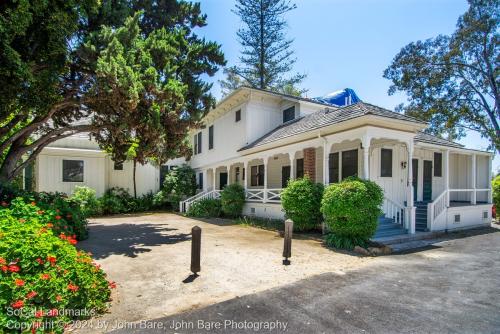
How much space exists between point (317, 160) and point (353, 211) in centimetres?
548

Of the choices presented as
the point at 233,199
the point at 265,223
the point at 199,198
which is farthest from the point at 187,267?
the point at 199,198

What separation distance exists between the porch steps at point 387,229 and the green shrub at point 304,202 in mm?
2145

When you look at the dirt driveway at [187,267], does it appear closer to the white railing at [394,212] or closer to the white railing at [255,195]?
the white railing at [394,212]

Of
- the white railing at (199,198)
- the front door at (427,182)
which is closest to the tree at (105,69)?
the white railing at (199,198)

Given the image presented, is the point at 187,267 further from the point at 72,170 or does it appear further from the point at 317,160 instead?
the point at 72,170

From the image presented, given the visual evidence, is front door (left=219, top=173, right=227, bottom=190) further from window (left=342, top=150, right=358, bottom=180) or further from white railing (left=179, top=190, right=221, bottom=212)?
window (left=342, top=150, right=358, bottom=180)

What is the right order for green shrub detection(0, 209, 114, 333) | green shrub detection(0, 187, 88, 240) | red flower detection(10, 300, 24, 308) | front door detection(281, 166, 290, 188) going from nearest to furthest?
1. red flower detection(10, 300, 24, 308)
2. green shrub detection(0, 209, 114, 333)
3. green shrub detection(0, 187, 88, 240)
4. front door detection(281, 166, 290, 188)

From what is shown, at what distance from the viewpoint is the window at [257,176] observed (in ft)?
59.0

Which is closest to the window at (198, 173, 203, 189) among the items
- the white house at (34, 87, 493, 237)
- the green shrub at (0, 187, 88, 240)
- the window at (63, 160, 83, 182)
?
the white house at (34, 87, 493, 237)

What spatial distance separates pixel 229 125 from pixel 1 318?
16.9 metres

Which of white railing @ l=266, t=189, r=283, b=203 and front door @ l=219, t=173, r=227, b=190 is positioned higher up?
front door @ l=219, t=173, r=227, b=190

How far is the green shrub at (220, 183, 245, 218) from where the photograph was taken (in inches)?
638

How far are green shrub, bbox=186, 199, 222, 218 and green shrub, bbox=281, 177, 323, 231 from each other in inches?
303

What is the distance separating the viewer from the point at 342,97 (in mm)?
20500
